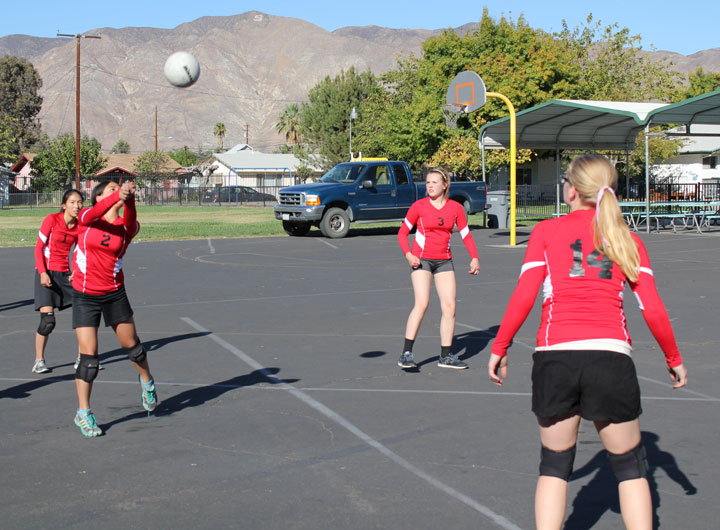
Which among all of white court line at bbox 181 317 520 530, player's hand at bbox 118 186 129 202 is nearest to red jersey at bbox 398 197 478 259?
white court line at bbox 181 317 520 530

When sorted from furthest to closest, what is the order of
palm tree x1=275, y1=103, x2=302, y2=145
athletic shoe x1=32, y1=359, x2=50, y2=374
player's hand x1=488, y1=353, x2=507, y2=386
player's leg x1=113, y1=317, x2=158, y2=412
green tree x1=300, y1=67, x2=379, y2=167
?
palm tree x1=275, y1=103, x2=302, y2=145, green tree x1=300, y1=67, x2=379, y2=167, athletic shoe x1=32, y1=359, x2=50, y2=374, player's leg x1=113, y1=317, x2=158, y2=412, player's hand x1=488, y1=353, x2=507, y2=386

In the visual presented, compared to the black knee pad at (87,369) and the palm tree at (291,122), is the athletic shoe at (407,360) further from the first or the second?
the palm tree at (291,122)

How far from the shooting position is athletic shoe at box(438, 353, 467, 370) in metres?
7.48

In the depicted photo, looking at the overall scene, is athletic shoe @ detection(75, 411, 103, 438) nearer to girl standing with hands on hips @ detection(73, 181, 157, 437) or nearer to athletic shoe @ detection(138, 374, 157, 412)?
girl standing with hands on hips @ detection(73, 181, 157, 437)

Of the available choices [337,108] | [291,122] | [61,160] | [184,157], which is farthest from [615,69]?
[184,157]

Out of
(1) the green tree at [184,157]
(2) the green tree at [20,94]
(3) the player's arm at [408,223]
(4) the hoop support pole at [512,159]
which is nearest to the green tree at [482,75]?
(4) the hoop support pole at [512,159]

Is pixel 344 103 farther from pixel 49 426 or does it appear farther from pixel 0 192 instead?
pixel 49 426

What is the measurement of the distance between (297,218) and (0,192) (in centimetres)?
3782

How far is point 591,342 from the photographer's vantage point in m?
3.37

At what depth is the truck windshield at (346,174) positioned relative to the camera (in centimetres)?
2517

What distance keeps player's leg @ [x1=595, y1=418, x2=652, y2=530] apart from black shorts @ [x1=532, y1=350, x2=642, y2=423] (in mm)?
57

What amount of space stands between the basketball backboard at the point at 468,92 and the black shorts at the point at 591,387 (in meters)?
18.5

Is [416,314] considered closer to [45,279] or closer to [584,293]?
[45,279]

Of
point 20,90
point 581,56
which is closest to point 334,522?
point 581,56
